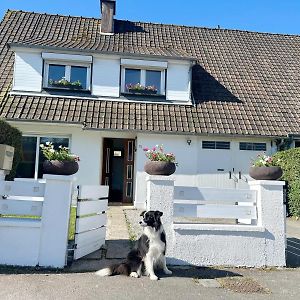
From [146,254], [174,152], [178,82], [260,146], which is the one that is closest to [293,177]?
[260,146]

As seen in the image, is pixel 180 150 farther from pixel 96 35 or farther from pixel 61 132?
pixel 96 35

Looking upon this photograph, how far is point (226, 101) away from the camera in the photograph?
14547 mm

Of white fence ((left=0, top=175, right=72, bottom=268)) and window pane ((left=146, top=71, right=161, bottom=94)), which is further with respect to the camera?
window pane ((left=146, top=71, right=161, bottom=94))

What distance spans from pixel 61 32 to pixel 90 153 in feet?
24.6

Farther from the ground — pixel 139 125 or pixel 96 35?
pixel 96 35

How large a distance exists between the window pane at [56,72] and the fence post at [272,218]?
32.7 ft

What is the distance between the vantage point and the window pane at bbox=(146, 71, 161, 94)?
14141mm

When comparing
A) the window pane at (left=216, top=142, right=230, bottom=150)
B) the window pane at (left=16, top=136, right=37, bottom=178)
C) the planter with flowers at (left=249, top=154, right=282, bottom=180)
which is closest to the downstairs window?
the window pane at (left=16, top=136, right=37, bottom=178)

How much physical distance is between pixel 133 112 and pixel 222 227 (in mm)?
8035

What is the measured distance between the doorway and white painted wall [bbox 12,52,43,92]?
357 cm

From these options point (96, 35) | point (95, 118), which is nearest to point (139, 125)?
point (95, 118)

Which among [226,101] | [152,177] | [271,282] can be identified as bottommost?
[271,282]

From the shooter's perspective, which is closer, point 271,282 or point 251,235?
point 271,282

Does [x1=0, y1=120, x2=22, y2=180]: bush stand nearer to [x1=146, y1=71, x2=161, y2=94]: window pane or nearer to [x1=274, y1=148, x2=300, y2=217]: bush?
[x1=146, y1=71, x2=161, y2=94]: window pane
